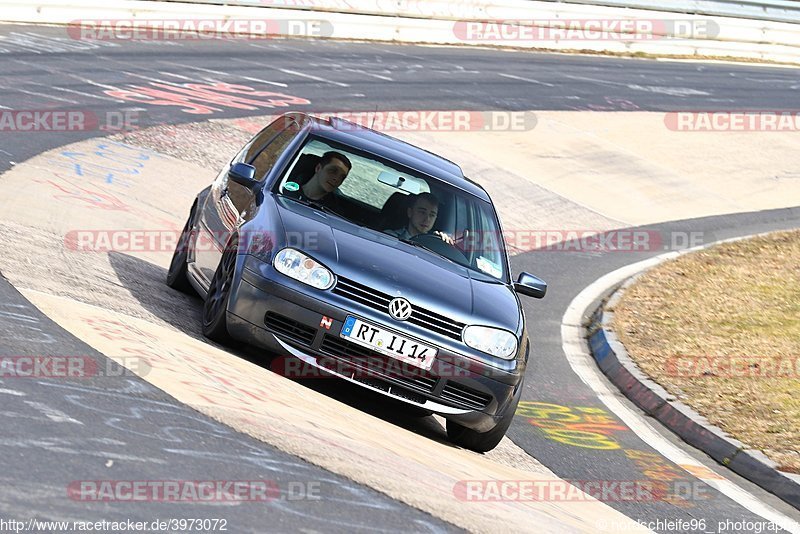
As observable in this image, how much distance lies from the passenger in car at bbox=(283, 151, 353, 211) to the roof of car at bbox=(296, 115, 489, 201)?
1.02ft

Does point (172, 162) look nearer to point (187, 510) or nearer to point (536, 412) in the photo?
point (536, 412)

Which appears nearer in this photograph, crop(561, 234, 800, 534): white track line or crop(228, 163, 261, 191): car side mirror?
crop(561, 234, 800, 534): white track line

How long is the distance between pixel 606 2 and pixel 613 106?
24.8 feet

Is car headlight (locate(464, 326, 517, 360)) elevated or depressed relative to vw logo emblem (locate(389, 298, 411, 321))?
depressed

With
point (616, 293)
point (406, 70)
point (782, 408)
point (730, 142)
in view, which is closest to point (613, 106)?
point (730, 142)

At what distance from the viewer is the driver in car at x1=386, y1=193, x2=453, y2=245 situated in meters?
8.48

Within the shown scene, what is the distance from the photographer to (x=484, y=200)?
9195 mm

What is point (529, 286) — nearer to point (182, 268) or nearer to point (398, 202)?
→ point (398, 202)
